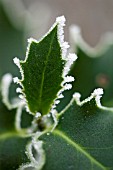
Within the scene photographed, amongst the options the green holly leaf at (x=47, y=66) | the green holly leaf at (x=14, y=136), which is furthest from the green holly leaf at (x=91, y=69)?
the green holly leaf at (x=47, y=66)

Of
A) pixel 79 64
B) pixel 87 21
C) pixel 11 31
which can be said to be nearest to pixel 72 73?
pixel 79 64

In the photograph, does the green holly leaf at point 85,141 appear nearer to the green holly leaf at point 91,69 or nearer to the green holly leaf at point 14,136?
the green holly leaf at point 14,136

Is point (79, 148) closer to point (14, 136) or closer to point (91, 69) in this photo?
point (14, 136)

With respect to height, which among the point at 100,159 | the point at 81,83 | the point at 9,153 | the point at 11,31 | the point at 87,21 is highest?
the point at 87,21

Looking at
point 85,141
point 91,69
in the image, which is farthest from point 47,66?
point 91,69

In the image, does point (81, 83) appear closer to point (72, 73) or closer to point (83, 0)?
point (72, 73)
